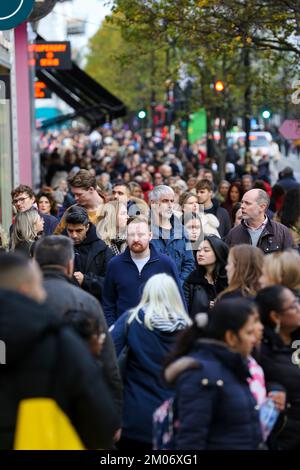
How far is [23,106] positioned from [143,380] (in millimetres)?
17384

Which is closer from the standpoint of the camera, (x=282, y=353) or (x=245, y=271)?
(x=282, y=353)

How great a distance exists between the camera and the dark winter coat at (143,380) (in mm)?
7309

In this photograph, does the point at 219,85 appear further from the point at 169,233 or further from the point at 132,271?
the point at 132,271

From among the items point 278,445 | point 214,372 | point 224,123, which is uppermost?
point 224,123

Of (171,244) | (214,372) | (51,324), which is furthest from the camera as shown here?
(171,244)

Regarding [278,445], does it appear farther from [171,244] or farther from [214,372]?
[171,244]

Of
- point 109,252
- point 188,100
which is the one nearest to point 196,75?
point 188,100

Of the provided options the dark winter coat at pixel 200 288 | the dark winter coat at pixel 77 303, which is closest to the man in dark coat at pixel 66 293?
the dark winter coat at pixel 77 303

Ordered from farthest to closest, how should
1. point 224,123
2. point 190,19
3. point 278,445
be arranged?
point 224,123 → point 190,19 → point 278,445

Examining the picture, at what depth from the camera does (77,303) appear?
6.38 metres

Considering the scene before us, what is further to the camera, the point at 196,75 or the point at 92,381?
the point at 196,75

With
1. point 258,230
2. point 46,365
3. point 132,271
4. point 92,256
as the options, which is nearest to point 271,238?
point 258,230

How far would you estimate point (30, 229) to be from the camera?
10.5 metres
